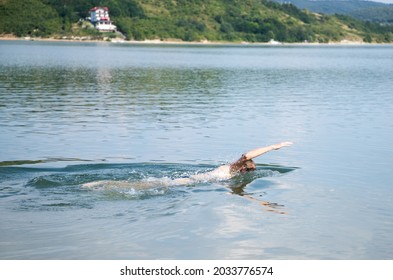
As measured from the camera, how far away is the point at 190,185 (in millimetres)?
19266

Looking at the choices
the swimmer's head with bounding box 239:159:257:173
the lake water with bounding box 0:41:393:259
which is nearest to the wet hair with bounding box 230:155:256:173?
the swimmer's head with bounding box 239:159:257:173

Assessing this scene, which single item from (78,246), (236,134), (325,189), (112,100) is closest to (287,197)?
(325,189)

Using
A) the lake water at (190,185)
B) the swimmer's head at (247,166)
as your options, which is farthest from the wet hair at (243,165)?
the lake water at (190,185)

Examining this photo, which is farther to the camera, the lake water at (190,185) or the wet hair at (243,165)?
the wet hair at (243,165)

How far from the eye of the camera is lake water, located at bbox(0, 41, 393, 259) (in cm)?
1455

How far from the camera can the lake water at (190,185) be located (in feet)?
47.8

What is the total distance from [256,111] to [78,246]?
23.8 meters

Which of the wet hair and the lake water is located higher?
the wet hair

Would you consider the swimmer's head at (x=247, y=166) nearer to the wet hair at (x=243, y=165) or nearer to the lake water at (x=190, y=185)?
the wet hair at (x=243, y=165)

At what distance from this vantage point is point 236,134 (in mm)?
29109

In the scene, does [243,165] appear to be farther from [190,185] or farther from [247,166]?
[190,185]

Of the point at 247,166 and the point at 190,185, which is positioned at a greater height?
the point at 247,166

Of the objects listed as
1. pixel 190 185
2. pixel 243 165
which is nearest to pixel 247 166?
pixel 243 165

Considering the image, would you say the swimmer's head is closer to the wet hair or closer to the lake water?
the wet hair
